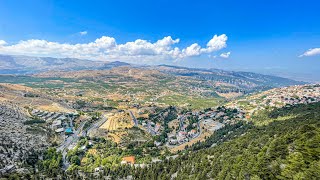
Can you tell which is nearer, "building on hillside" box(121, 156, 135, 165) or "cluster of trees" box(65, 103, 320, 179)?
"cluster of trees" box(65, 103, 320, 179)

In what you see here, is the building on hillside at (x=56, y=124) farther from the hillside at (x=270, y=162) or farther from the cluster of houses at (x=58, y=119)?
the hillside at (x=270, y=162)

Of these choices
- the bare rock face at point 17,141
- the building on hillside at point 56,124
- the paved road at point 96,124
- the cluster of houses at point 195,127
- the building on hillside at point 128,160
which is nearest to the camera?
the bare rock face at point 17,141

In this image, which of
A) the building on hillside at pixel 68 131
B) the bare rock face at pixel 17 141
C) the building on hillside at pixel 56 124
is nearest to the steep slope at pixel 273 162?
the bare rock face at pixel 17 141

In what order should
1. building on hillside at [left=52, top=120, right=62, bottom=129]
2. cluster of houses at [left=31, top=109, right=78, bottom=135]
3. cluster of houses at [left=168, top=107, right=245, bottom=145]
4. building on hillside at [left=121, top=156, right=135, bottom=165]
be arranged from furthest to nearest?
building on hillside at [left=52, top=120, right=62, bottom=129] → cluster of houses at [left=31, top=109, right=78, bottom=135] → cluster of houses at [left=168, top=107, right=245, bottom=145] → building on hillside at [left=121, top=156, right=135, bottom=165]

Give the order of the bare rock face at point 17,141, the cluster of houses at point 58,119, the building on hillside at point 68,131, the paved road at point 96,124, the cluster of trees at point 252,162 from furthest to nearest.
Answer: the paved road at point 96,124
the cluster of houses at point 58,119
the building on hillside at point 68,131
the bare rock face at point 17,141
the cluster of trees at point 252,162

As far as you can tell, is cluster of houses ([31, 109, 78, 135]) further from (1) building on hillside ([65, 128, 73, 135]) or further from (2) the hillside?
(2) the hillside

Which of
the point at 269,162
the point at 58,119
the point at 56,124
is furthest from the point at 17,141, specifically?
the point at 269,162

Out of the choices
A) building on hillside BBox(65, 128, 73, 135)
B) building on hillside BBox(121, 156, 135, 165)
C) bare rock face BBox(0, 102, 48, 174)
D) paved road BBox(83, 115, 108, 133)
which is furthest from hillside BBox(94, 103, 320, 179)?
paved road BBox(83, 115, 108, 133)

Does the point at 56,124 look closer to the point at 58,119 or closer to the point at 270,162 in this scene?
the point at 58,119
